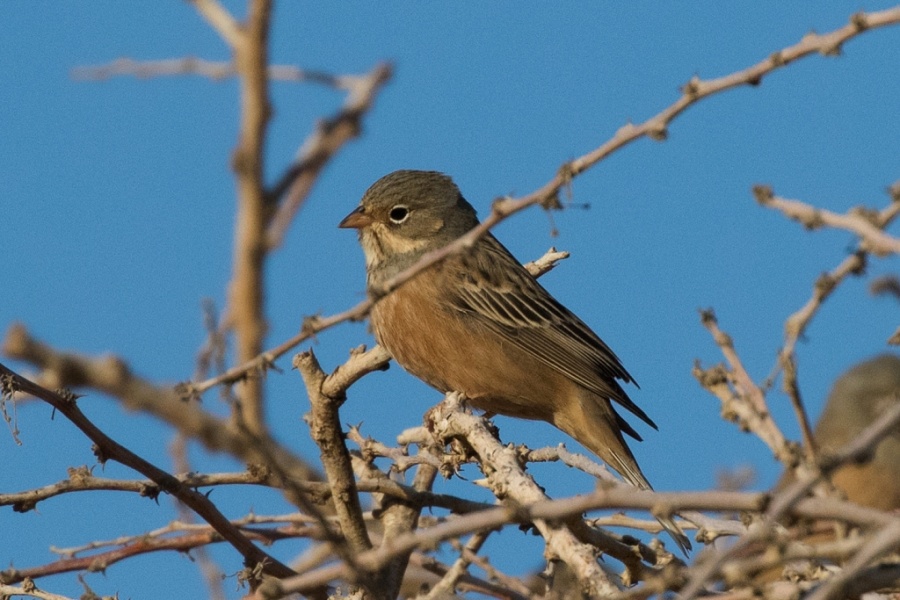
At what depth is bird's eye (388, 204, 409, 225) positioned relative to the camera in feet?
29.1

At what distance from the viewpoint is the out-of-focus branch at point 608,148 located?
10.6 ft

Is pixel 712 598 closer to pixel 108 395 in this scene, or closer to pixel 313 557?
pixel 108 395

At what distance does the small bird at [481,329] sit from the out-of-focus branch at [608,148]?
397cm

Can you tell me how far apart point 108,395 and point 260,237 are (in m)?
1.63

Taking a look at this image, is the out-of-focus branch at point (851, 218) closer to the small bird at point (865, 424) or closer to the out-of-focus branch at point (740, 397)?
the out-of-focus branch at point (740, 397)

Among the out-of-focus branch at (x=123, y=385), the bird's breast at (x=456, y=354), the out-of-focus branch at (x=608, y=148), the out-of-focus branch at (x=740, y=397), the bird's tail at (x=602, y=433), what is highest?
the bird's breast at (x=456, y=354)

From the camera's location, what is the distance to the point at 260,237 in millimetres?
6027

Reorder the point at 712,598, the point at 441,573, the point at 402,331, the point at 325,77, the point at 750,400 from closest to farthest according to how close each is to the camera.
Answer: the point at 750,400 < the point at 712,598 < the point at 441,573 < the point at 325,77 < the point at 402,331

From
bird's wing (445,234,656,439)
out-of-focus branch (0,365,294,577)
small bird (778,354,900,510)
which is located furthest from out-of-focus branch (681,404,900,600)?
small bird (778,354,900,510)

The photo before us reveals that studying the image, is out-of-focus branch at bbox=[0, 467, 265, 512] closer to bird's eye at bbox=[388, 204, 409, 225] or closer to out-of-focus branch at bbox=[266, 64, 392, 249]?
out-of-focus branch at bbox=[266, 64, 392, 249]

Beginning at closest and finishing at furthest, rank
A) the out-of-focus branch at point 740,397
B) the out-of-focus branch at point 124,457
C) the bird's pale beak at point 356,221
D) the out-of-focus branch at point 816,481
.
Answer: the out-of-focus branch at point 816,481
the out-of-focus branch at point 740,397
the out-of-focus branch at point 124,457
the bird's pale beak at point 356,221

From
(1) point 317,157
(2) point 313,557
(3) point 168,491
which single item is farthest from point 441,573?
(1) point 317,157

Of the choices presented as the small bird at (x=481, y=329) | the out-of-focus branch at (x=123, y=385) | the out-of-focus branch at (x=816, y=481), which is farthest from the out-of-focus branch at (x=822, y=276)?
the small bird at (x=481, y=329)

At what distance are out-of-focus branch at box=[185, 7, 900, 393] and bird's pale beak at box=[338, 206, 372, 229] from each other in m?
5.16
